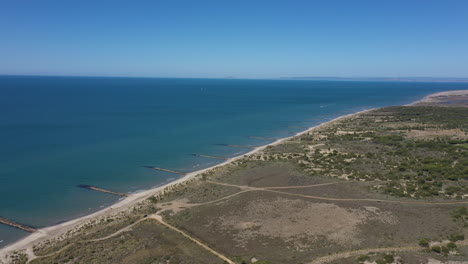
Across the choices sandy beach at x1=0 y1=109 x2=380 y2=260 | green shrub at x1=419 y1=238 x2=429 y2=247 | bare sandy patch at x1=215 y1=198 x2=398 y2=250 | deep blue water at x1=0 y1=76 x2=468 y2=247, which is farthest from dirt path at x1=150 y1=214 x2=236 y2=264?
green shrub at x1=419 y1=238 x2=429 y2=247

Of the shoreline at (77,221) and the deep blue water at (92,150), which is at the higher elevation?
the deep blue water at (92,150)

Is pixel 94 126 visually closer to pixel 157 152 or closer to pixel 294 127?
pixel 157 152

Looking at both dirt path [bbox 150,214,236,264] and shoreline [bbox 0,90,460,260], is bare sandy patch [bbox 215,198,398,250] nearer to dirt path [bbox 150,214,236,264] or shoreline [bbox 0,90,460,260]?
dirt path [bbox 150,214,236,264]

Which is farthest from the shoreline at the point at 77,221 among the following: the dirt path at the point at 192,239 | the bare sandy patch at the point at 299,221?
the bare sandy patch at the point at 299,221

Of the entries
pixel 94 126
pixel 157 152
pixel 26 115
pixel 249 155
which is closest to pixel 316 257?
pixel 249 155

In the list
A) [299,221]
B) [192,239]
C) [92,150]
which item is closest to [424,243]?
[299,221]

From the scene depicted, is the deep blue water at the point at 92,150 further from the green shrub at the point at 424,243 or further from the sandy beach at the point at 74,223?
the green shrub at the point at 424,243

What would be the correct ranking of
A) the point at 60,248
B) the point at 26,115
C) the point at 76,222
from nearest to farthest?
the point at 60,248
the point at 76,222
the point at 26,115

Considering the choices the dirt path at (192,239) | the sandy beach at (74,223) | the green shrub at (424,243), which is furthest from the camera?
the sandy beach at (74,223)

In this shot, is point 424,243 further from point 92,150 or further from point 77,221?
point 92,150

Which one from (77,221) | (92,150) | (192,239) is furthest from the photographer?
(92,150)

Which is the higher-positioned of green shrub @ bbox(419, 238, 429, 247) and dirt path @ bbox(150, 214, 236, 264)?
green shrub @ bbox(419, 238, 429, 247)
